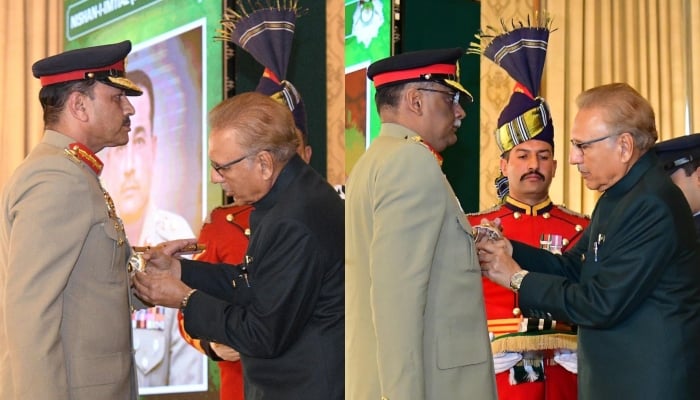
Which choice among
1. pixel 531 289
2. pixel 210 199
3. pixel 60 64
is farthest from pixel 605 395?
pixel 210 199

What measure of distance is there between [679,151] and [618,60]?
2.83m

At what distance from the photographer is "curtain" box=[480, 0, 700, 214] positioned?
583cm

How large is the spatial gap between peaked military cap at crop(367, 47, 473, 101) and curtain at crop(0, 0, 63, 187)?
263cm

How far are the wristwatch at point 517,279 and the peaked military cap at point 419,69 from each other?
1.89ft

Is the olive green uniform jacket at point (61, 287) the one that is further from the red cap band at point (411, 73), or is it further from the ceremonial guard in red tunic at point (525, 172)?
the ceremonial guard in red tunic at point (525, 172)

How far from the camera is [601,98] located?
2752 millimetres

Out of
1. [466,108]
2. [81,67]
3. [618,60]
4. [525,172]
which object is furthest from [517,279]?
[618,60]

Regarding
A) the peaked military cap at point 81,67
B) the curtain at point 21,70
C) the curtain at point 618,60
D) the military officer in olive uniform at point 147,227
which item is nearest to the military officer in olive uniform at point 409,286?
the peaked military cap at point 81,67

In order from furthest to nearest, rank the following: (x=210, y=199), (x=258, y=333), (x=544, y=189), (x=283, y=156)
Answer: (x=210, y=199), (x=544, y=189), (x=283, y=156), (x=258, y=333)

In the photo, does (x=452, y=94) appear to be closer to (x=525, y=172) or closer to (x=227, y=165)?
(x=227, y=165)

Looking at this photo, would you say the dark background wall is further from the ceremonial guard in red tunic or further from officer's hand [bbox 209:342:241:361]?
officer's hand [bbox 209:342:241:361]

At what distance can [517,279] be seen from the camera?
9.20 feet

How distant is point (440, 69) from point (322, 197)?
1.55 ft

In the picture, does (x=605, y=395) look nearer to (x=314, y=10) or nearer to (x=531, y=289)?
(x=531, y=289)
